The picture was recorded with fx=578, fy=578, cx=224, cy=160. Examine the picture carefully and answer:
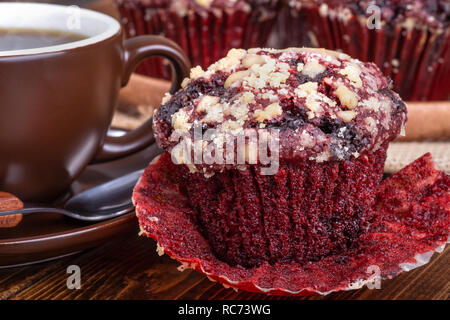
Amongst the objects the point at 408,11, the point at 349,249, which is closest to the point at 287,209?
the point at 349,249

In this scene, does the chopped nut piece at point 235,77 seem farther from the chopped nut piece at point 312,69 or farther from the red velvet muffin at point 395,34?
the red velvet muffin at point 395,34

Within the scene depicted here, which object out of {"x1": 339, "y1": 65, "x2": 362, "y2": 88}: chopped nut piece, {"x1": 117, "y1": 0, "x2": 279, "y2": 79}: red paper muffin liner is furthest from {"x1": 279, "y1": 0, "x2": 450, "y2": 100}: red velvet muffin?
{"x1": 339, "y1": 65, "x2": 362, "y2": 88}: chopped nut piece

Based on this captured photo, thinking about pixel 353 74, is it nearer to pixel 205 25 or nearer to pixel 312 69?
pixel 312 69

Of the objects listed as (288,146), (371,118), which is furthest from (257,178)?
(371,118)

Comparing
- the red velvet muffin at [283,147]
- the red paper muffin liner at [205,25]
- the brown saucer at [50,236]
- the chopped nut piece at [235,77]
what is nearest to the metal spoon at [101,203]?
the brown saucer at [50,236]

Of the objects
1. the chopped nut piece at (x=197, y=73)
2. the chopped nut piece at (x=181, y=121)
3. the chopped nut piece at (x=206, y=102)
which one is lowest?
the chopped nut piece at (x=181, y=121)

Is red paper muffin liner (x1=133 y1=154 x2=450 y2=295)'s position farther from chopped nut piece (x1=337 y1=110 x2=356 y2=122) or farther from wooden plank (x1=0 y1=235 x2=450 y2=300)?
chopped nut piece (x1=337 y1=110 x2=356 y2=122)

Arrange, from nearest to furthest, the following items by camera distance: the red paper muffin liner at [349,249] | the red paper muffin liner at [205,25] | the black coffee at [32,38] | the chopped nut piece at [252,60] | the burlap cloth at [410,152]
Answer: the red paper muffin liner at [349,249] < the chopped nut piece at [252,60] < the black coffee at [32,38] < the burlap cloth at [410,152] < the red paper muffin liner at [205,25]
